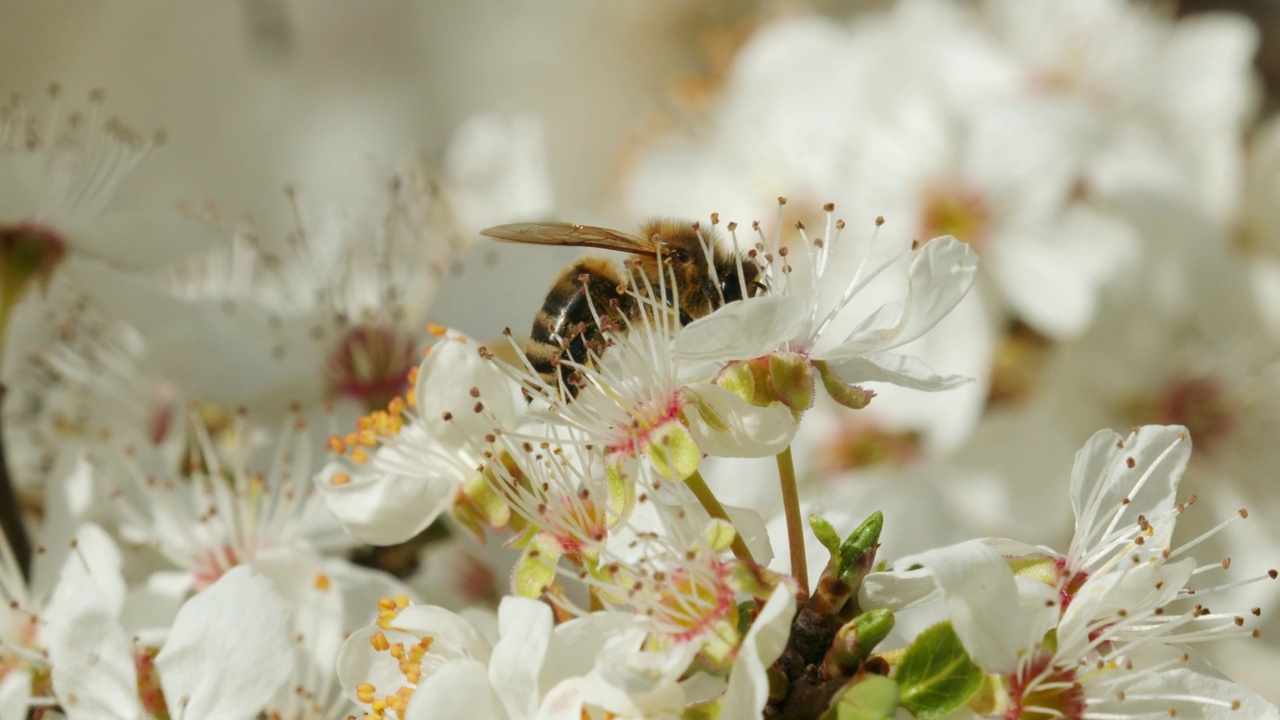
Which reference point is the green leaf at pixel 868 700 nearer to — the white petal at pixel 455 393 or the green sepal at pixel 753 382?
the green sepal at pixel 753 382

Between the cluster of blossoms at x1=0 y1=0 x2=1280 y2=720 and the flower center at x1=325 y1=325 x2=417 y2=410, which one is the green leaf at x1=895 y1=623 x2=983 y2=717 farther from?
the flower center at x1=325 y1=325 x2=417 y2=410

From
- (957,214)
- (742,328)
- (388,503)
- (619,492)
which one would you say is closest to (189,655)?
(388,503)

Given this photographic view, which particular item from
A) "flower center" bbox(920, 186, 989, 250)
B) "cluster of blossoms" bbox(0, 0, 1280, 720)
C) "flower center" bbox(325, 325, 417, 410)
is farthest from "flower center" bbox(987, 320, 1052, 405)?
"flower center" bbox(325, 325, 417, 410)

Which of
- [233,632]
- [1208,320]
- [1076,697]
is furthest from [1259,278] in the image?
[233,632]

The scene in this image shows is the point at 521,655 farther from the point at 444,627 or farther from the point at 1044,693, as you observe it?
the point at 1044,693

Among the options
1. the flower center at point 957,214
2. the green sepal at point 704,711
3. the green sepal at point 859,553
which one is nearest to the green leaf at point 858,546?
the green sepal at point 859,553

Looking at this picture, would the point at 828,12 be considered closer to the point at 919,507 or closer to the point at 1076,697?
the point at 919,507
